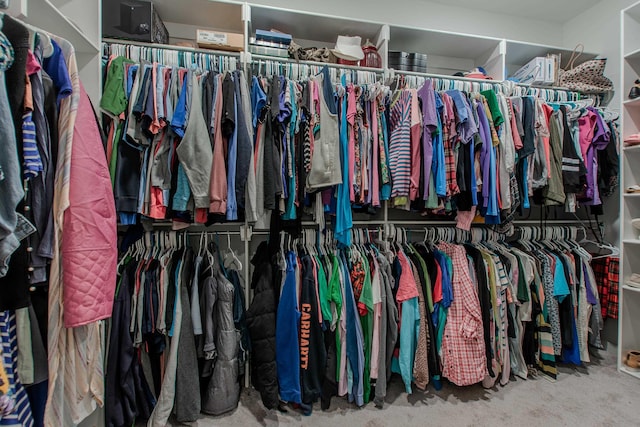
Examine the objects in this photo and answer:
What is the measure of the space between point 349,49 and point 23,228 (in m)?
1.92

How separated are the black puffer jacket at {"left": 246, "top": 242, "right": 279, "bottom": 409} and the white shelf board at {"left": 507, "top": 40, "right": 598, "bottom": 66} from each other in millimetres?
2591

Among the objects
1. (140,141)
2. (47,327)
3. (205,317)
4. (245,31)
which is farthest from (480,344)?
(245,31)

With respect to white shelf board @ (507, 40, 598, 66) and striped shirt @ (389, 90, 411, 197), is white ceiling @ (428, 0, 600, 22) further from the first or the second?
striped shirt @ (389, 90, 411, 197)

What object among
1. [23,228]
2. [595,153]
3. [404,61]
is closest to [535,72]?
[595,153]

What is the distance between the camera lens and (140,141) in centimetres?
147

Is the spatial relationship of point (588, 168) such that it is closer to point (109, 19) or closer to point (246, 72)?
point (246, 72)

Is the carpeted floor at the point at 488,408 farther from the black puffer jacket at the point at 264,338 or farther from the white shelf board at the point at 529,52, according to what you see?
the white shelf board at the point at 529,52

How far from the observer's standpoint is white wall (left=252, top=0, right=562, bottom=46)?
2389 millimetres

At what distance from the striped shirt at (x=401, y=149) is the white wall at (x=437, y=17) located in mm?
1138

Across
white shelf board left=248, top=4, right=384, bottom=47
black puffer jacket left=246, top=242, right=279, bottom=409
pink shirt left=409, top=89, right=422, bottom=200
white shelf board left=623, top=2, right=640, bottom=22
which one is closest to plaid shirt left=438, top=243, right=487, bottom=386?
pink shirt left=409, top=89, right=422, bottom=200

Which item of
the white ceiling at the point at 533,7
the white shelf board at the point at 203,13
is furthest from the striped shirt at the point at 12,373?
the white ceiling at the point at 533,7

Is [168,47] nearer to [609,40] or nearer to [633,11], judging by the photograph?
[633,11]

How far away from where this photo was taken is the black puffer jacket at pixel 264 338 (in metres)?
1.62

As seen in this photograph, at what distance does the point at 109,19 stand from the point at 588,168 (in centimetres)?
322
